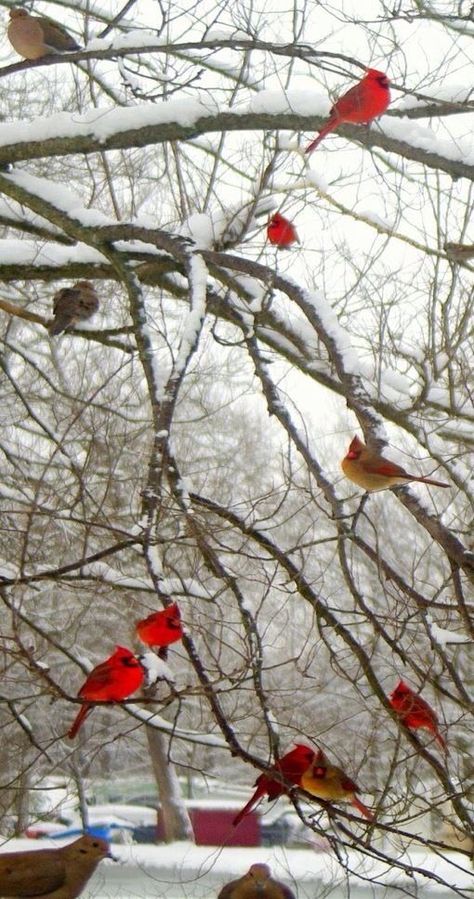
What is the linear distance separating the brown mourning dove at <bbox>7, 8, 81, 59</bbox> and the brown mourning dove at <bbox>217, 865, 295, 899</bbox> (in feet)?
12.4

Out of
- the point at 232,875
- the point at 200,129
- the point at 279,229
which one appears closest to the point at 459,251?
the point at 279,229

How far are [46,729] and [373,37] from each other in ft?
32.8

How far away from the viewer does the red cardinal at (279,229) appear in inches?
181

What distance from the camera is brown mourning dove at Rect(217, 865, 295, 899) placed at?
88.6 inches

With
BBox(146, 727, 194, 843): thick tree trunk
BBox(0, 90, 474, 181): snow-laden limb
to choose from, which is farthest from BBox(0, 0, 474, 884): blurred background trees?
BBox(146, 727, 194, 843): thick tree trunk

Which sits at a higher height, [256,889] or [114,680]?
[114,680]

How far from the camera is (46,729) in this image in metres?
12.5

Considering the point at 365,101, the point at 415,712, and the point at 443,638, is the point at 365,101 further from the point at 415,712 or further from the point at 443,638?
the point at 415,712

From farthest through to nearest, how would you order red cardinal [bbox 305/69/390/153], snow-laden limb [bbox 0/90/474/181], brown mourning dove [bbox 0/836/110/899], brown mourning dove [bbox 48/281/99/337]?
1. brown mourning dove [bbox 48/281/99/337]
2. snow-laden limb [bbox 0/90/474/181]
3. red cardinal [bbox 305/69/390/153]
4. brown mourning dove [bbox 0/836/110/899]

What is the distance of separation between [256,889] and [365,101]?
9.33ft

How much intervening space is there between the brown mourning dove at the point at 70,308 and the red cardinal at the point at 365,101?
81.1 inches

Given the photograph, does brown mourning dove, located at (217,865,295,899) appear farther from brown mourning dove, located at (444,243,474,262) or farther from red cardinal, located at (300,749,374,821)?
brown mourning dove, located at (444,243,474,262)

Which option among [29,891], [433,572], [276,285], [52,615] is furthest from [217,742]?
[433,572]

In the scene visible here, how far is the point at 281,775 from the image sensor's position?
2676mm
